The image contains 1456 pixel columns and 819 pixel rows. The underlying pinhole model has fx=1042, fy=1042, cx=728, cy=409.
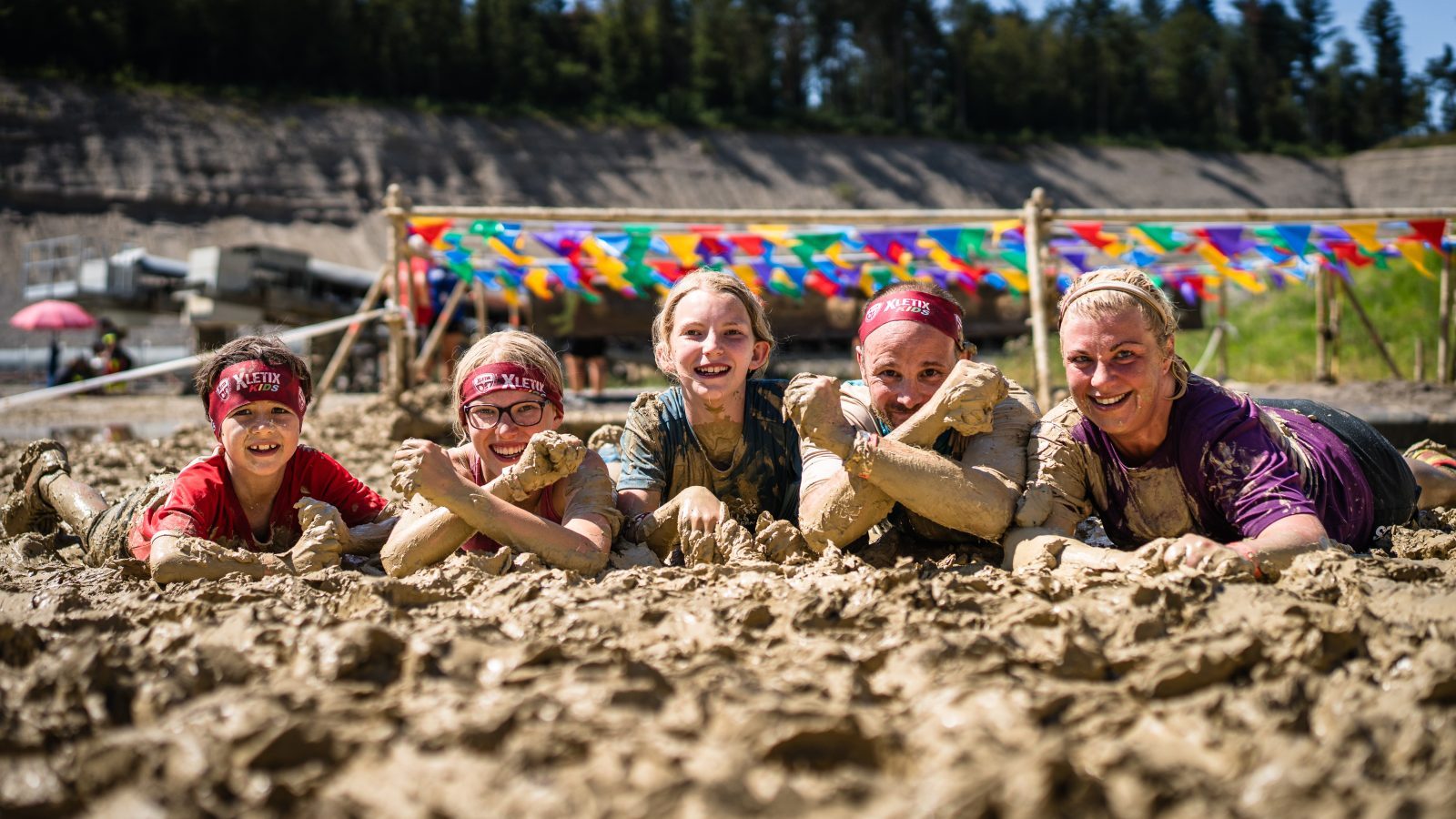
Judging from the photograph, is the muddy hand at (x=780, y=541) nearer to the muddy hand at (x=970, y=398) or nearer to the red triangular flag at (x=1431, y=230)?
the muddy hand at (x=970, y=398)

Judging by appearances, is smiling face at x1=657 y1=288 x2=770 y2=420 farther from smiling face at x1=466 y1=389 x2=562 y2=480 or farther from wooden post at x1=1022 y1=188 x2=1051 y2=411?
wooden post at x1=1022 y1=188 x2=1051 y2=411

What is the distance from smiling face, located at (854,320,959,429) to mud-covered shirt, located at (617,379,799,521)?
0.42m

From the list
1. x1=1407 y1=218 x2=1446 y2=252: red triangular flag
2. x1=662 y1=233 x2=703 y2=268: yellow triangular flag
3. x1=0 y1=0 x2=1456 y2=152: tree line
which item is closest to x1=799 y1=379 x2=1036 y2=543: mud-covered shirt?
x1=662 y1=233 x2=703 y2=268: yellow triangular flag

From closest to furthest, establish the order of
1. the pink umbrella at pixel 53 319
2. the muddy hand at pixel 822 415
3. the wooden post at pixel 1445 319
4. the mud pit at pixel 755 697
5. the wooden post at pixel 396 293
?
the mud pit at pixel 755 697 → the muddy hand at pixel 822 415 → the wooden post at pixel 396 293 → the wooden post at pixel 1445 319 → the pink umbrella at pixel 53 319

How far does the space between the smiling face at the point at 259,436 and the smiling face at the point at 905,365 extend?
1715mm

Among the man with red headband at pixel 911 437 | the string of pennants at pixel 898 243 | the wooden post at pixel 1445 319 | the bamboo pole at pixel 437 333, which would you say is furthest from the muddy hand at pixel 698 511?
the wooden post at pixel 1445 319

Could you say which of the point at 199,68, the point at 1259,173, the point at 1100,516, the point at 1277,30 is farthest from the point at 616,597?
the point at 1277,30

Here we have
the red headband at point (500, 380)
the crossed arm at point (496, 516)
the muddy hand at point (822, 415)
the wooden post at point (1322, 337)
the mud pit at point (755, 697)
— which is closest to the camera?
the mud pit at point (755, 697)

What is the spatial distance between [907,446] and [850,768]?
1345 mm

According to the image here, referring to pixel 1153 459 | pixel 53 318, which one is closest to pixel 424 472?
pixel 1153 459

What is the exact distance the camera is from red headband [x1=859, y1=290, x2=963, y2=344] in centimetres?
293

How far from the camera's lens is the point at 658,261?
31.4 ft

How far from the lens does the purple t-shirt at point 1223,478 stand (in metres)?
2.60

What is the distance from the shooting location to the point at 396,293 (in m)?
7.82
